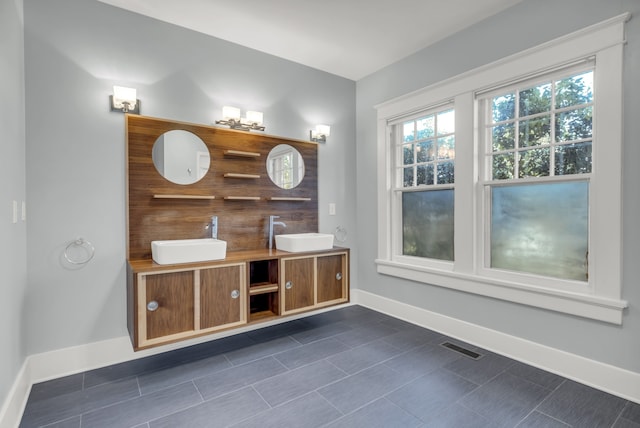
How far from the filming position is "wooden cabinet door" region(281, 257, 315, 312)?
2.72 m

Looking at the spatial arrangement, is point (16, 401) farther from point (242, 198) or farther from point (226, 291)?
point (242, 198)

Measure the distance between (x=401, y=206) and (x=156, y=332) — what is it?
2517mm

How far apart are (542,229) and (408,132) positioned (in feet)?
5.12

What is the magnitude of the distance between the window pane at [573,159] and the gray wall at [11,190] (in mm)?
3306

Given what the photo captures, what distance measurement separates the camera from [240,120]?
2908 mm

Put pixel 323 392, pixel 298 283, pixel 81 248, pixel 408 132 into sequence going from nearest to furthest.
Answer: pixel 323 392 < pixel 81 248 < pixel 298 283 < pixel 408 132

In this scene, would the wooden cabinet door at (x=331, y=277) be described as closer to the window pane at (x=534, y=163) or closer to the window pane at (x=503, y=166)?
the window pane at (x=503, y=166)

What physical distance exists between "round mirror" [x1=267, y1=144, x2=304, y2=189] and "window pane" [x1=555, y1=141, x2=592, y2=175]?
7.11ft

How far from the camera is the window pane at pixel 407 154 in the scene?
11.0 feet

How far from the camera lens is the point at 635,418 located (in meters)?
1.75

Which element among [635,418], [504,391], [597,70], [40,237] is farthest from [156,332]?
[597,70]

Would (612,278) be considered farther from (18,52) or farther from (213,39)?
(18,52)

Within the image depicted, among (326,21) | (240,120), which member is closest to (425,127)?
(326,21)

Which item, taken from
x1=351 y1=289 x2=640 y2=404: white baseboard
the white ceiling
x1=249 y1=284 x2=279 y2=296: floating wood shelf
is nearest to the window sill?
x1=351 y1=289 x2=640 y2=404: white baseboard
